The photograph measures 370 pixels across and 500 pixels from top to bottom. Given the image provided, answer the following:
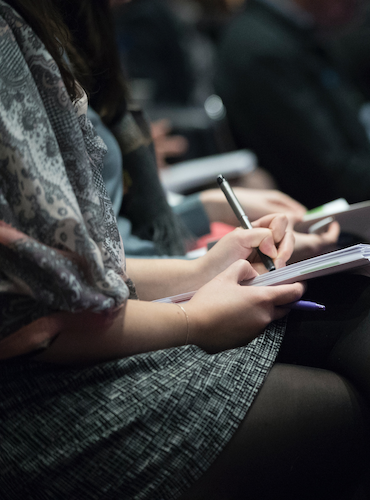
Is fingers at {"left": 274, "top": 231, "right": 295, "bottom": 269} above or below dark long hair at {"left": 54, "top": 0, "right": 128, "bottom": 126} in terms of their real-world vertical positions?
below

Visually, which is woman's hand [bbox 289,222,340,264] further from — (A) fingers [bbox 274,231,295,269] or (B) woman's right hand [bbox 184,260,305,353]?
(B) woman's right hand [bbox 184,260,305,353]

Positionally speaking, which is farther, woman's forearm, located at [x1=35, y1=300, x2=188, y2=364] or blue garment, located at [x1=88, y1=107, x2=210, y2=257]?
blue garment, located at [x1=88, y1=107, x2=210, y2=257]

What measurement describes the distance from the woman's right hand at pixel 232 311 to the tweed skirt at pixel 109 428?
6 centimetres

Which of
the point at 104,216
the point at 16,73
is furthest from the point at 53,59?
the point at 104,216

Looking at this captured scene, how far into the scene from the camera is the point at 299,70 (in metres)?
1.87

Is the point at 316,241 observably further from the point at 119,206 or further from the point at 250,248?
the point at 119,206

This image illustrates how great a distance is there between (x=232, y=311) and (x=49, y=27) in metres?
0.40

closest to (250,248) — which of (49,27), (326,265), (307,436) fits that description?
(326,265)

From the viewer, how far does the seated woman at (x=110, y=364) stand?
48 centimetres

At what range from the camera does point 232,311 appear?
1.88ft

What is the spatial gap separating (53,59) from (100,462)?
44 cm

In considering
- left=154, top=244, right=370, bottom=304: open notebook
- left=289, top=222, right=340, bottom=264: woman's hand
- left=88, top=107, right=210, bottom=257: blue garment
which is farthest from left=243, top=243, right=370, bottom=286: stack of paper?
left=88, top=107, right=210, bottom=257: blue garment

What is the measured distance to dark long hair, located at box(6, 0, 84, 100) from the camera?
0.51m

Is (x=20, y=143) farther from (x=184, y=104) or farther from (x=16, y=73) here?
(x=184, y=104)
